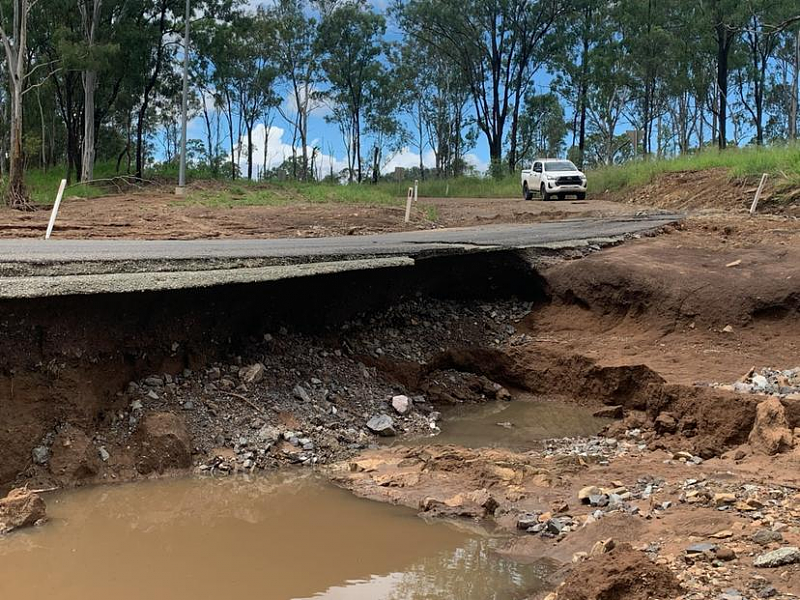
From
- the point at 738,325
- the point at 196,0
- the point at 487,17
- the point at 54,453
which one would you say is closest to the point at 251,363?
the point at 54,453

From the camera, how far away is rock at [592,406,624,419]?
27.9 feet

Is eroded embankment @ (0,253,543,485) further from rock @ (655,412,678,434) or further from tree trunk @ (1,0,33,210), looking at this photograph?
tree trunk @ (1,0,33,210)

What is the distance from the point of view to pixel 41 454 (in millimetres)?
5738

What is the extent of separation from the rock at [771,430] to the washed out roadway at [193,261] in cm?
467

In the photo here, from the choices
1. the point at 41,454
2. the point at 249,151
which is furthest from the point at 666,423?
the point at 249,151

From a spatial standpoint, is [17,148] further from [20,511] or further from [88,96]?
[20,511]

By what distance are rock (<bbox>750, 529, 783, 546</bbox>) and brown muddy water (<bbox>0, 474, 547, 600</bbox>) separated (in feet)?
3.83

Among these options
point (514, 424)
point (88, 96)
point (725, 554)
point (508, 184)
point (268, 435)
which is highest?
point (88, 96)

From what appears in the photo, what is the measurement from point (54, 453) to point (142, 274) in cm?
201

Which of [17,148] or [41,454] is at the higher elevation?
[17,148]

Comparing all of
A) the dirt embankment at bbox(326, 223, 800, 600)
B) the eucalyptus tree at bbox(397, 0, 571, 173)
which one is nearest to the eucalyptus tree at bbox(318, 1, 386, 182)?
the eucalyptus tree at bbox(397, 0, 571, 173)

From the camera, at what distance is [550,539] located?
15.0 ft

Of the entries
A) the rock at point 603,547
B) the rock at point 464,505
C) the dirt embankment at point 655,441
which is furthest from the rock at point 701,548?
the rock at point 464,505

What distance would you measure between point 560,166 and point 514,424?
2200 centimetres
